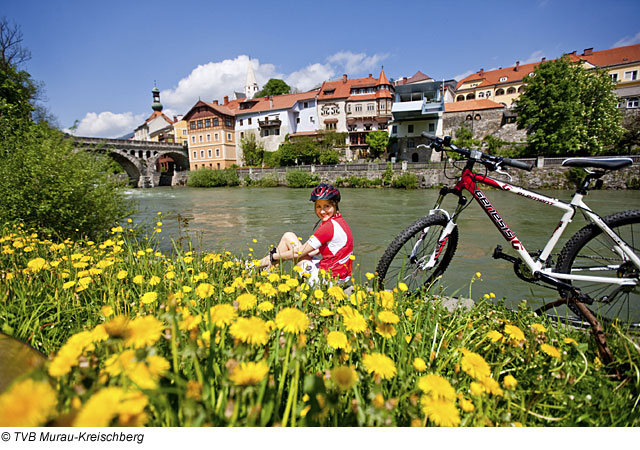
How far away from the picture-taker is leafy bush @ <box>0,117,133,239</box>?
4.93m

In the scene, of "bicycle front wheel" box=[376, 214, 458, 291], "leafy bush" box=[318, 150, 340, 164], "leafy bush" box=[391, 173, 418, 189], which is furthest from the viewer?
"leafy bush" box=[318, 150, 340, 164]

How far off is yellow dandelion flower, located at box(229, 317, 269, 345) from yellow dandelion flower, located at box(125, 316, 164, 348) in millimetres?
198

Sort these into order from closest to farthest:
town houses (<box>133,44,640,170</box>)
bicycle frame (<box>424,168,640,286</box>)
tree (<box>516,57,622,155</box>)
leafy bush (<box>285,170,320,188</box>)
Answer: bicycle frame (<box>424,168,640,286</box>) → tree (<box>516,57,622,155</box>) → leafy bush (<box>285,170,320,188</box>) → town houses (<box>133,44,640,170</box>)

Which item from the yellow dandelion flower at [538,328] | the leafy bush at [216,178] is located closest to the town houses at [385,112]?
the leafy bush at [216,178]

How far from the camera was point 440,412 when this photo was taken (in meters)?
0.84

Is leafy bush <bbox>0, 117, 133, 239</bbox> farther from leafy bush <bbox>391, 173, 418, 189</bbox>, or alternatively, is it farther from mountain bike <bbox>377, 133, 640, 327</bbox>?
leafy bush <bbox>391, 173, 418, 189</bbox>

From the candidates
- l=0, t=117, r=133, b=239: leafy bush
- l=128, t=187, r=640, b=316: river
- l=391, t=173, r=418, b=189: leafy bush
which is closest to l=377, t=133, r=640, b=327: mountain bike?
l=128, t=187, r=640, b=316: river

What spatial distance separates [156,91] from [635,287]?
119m

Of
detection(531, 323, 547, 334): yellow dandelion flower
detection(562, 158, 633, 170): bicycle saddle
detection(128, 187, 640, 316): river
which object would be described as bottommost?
detection(128, 187, 640, 316): river

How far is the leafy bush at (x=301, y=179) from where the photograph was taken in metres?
35.1

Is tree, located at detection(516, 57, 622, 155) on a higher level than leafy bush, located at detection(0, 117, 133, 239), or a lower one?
higher

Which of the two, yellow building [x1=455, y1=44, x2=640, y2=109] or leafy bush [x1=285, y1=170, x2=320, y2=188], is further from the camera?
yellow building [x1=455, y1=44, x2=640, y2=109]

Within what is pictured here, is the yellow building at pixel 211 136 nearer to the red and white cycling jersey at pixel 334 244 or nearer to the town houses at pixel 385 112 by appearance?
the town houses at pixel 385 112
